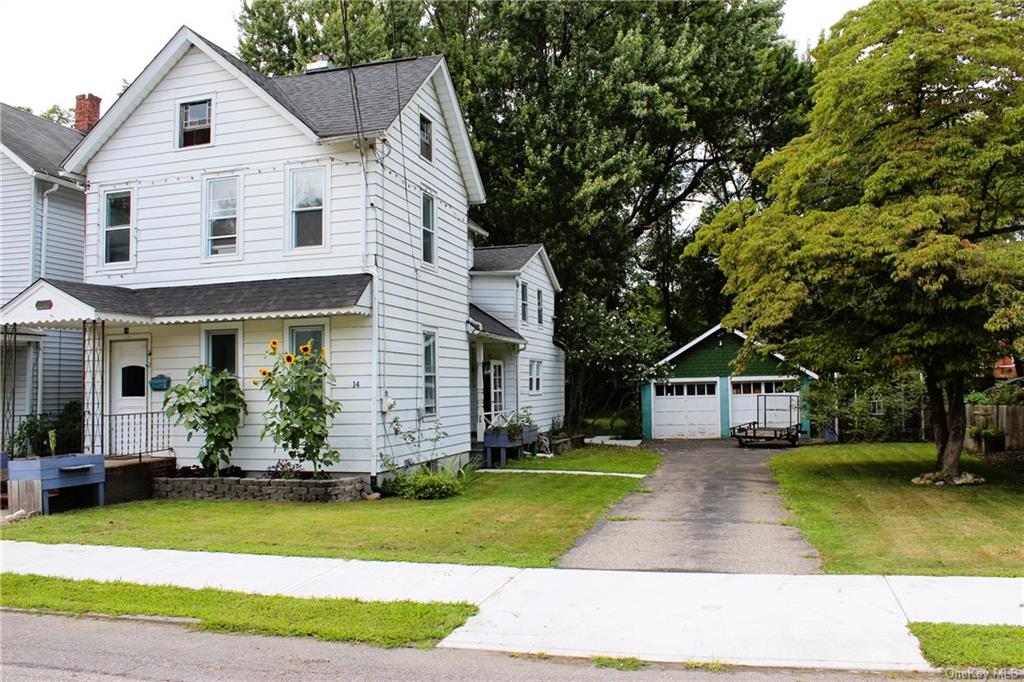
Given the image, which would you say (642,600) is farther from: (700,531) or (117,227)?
(117,227)

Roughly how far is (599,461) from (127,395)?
36.3ft

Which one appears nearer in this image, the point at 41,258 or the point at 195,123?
the point at 195,123

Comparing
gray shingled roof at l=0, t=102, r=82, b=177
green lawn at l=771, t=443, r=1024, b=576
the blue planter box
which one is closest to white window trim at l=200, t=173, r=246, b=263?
the blue planter box

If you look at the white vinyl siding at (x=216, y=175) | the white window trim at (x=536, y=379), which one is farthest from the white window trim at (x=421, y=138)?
the white window trim at (x=536, y=379)

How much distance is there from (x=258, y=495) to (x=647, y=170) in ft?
65.7

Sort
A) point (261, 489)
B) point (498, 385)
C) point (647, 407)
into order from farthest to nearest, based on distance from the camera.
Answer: point (647, 407), point (498, 385), point (261, 489)

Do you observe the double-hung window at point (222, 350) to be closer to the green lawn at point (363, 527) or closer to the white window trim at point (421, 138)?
the green lawn at point (363, 527)

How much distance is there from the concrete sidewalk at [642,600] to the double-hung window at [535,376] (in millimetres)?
16057

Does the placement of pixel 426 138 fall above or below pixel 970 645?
above

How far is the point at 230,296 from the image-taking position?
48.1 ft

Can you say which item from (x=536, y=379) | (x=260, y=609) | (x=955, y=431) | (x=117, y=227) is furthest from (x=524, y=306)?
(x=260, y=609)

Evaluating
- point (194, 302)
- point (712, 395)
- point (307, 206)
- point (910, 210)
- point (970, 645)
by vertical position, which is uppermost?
point (307, 206)

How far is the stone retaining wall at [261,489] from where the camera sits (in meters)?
13.5

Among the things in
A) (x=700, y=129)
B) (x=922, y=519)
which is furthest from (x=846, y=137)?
(x=700, y=129)
